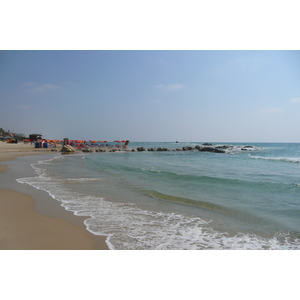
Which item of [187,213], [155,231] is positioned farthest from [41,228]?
[187,213]

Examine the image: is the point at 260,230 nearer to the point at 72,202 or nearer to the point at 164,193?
the point at 164,193

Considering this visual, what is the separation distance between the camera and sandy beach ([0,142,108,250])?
4.16 meters

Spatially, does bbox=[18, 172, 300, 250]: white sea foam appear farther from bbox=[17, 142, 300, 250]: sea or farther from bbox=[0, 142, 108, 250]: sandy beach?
bbox=[0, 142, 108, 250]: sandy beach

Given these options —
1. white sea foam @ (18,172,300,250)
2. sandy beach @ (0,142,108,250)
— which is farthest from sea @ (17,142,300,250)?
sandy beach @ (0,142,108,250)

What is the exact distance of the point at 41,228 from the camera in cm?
496

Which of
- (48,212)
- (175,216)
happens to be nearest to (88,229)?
(48,212)

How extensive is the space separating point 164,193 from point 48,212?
4613 millimetres

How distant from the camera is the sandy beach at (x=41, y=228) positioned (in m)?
4.16

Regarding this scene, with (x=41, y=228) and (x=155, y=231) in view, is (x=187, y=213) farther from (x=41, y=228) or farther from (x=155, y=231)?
(x=41, y=228)

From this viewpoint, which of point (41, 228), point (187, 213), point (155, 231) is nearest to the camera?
point (41, 228)

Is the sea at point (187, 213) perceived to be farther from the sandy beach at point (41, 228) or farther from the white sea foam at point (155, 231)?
the sandy beach at point (41, 228)

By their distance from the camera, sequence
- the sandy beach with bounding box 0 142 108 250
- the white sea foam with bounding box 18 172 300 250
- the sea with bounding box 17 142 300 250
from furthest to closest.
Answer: the sea with bounding box 17 142 300 250
the white sea foam with bounding box 18 172 300 250
the sandy beach with bounding box 0 142 108 250

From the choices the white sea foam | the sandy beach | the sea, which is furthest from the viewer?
the sea

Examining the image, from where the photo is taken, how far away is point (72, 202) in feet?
24.3
